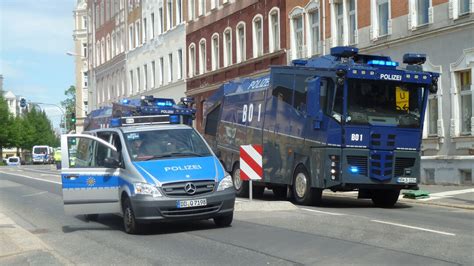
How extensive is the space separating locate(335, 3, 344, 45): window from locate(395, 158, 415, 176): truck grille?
1459 cm

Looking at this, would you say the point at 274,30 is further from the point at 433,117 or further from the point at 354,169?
the point at 354,169

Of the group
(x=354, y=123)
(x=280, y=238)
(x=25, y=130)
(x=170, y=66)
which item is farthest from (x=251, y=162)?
(x=25, y=130)

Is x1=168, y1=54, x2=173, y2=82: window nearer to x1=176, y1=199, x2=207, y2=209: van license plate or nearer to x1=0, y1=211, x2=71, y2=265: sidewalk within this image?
x1=0, y1=211, x2=71, y2=265: sidewalk

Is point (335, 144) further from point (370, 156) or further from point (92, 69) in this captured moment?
point (92, 69)

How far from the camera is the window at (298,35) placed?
33000 mm

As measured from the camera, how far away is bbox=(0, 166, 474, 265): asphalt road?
8.88 metres

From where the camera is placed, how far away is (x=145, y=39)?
188 feet

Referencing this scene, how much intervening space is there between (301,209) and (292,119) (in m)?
2.47

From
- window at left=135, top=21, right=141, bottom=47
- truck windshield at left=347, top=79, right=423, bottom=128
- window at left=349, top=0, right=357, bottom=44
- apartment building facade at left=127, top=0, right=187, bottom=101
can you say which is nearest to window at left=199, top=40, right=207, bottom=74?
apartment building facade at left=127, top=0, right=187, bottom=101

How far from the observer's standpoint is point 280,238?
10508 mm

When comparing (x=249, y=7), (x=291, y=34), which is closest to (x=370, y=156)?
(x=291, y=34)

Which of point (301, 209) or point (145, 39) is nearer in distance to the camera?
point (301, 209)

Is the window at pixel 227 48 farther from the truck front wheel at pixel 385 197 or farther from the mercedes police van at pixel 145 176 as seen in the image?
the mercedes police van at pixel 145 176

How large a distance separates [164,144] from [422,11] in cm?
1549
